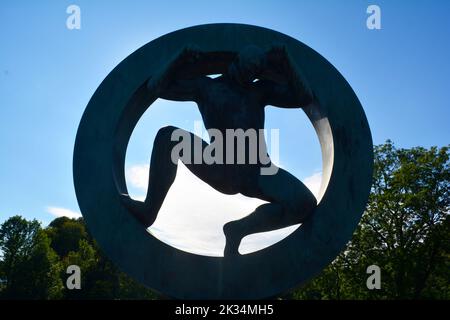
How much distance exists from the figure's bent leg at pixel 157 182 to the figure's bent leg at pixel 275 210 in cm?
108

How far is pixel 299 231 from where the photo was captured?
616 cm

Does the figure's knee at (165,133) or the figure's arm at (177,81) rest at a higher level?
the figure's arm at (177,81)

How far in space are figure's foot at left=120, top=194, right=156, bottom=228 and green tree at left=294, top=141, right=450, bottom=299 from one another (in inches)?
603

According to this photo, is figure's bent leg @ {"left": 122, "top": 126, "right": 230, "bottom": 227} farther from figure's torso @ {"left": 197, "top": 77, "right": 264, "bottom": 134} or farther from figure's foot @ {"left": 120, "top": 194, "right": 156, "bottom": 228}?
figure's torso @ {"left": 197, "top": 77, "right": 264, "bottom": 134}

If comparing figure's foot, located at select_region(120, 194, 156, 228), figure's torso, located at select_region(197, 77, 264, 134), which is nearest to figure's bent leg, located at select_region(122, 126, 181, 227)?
figure's foot, located at select_region(120, 194, 156, 228)

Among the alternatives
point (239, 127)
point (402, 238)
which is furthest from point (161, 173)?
point (402, 238)

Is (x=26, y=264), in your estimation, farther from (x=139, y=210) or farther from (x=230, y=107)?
(x=230, y=107)

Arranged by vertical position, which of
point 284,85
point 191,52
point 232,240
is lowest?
point 232,240

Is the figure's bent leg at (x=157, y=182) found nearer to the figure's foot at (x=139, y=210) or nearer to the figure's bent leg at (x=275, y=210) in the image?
the figure's foot at (x=139, y=210)

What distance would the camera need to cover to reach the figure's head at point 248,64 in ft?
21.0

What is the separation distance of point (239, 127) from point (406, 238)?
51.8ft

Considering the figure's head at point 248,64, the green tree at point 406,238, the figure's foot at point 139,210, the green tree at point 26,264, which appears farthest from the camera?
the green tree at point 26,264

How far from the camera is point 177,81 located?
678 centimetres

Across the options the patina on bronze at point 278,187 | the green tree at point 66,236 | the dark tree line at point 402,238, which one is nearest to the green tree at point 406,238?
the dark tree line at point 402,238
